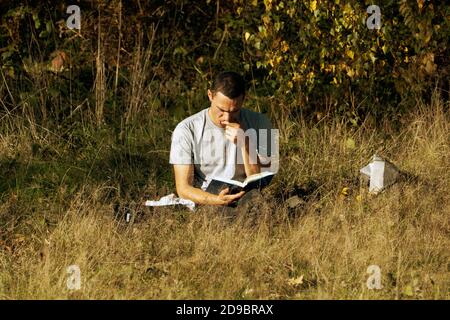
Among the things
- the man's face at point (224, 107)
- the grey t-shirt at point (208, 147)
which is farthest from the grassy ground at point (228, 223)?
the man's face at point (224, 107)

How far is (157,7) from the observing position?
9.92m

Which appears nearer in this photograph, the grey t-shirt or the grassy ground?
the grassy ground

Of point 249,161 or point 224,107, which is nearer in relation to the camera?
point 224,107

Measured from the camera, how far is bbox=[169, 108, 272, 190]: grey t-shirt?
7113 millimetres

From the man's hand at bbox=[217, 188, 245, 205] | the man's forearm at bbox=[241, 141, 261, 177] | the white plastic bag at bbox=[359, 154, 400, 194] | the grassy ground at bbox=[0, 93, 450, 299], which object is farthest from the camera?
the white plastic bag at bbox=[359, 154, 400, 194]

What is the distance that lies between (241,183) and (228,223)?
287 mm

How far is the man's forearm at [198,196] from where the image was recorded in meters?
6.91

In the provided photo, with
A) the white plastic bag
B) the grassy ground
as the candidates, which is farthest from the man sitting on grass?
the white plastic bag

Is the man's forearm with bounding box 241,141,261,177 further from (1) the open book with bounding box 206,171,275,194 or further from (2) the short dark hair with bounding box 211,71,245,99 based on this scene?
(2) the short dark hair with bounding box 211,71,245,99

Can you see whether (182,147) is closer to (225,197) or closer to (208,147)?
(208,147)

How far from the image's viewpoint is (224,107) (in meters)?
6.95

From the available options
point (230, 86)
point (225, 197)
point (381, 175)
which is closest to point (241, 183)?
point (225, 197)

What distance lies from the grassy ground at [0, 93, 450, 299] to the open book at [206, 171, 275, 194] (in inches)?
6.6

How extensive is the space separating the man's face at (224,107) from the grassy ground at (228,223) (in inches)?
25.0
